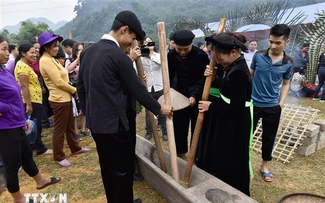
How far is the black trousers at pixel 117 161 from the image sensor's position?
1.95 metres

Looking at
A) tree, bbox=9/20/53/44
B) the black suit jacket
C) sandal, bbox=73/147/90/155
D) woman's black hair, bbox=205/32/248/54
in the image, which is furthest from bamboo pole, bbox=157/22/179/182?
tree, bbox=9/20/53/44

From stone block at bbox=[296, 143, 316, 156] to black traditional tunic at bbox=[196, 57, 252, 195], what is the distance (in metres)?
2.04

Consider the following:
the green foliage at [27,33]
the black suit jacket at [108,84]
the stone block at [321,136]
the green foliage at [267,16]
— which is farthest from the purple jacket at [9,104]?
the green foliage at [27,33]

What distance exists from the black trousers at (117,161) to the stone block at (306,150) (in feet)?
9.90

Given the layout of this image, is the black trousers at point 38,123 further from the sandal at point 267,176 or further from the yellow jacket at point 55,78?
the sandal at point 267,176

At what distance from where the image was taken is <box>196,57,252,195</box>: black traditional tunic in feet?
6.36

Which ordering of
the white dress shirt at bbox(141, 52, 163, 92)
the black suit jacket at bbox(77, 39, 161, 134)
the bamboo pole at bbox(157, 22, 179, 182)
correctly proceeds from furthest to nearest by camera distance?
the white dress shirt at bbox(141, 52, 163, 92)
the bamboo pole at bbox(157, 22, 179, 182)
the black suit jacket at bbox(77, 39, 161, 134)

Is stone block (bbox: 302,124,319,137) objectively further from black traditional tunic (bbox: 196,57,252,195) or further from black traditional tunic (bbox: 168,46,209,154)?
black traditional tunic (bbox: 196,57,252,195)

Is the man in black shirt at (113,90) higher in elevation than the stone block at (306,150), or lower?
higher

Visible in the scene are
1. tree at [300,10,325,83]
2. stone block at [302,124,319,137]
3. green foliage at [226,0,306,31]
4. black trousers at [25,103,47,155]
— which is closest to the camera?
stone block at [302,124,319,137]

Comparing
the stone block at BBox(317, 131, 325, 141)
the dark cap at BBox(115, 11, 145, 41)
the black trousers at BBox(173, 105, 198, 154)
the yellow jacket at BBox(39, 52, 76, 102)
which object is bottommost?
the stone block at BBox(317, 131, 325, 141)

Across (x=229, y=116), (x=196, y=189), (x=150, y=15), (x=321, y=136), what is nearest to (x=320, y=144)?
(x=321, y=136)

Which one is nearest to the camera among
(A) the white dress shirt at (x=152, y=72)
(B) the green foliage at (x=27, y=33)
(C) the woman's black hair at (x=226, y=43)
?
(C) the woman's black hair at (x=226, y=43)

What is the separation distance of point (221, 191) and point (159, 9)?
79.5 m
